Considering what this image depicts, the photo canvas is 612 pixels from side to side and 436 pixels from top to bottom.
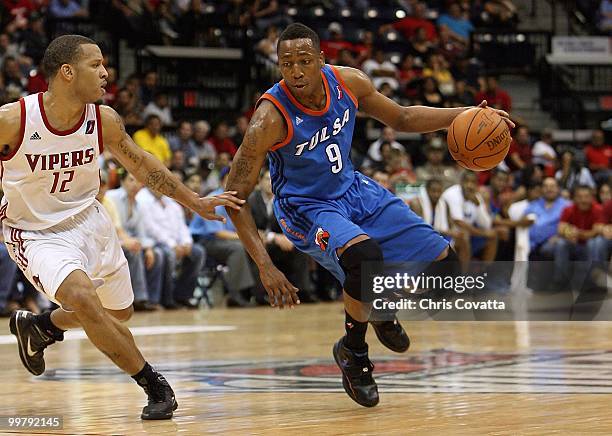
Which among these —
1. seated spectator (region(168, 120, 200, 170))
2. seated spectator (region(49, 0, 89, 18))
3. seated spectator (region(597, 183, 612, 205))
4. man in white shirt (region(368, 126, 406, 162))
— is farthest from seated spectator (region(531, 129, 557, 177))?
seated spectator (region(49, 0, 89, 18))

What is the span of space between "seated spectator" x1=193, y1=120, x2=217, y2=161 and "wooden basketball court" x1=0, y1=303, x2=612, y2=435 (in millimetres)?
5065

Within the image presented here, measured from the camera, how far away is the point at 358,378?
542 centimetres

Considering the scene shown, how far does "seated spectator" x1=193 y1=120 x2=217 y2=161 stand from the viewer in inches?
584

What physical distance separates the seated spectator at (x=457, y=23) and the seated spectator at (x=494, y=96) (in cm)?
191

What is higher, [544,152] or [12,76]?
[12,76]

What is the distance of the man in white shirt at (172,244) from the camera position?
12.5 meters

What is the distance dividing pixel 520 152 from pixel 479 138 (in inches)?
461

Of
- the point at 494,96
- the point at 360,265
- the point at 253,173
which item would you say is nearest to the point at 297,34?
the point at 253,173

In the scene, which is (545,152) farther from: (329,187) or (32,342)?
(32,342)

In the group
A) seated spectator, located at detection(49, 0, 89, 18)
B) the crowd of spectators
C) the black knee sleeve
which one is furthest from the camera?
seated spectator, located at detection(49, 0, 89, 18)

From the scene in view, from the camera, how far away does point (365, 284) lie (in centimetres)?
542

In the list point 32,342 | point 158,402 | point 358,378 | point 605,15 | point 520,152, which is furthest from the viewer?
point 605,15

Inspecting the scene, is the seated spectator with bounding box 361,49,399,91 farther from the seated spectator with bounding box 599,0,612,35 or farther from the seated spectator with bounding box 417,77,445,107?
the seated spectator with bounding box 599,0,612,35

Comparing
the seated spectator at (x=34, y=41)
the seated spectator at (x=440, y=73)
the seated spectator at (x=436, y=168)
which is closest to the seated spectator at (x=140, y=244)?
the seated spectator at (x=34, y=41)
